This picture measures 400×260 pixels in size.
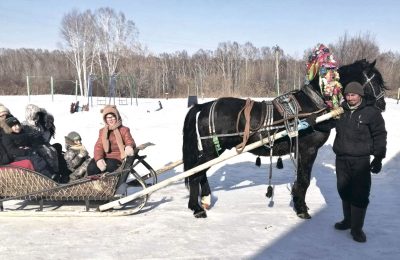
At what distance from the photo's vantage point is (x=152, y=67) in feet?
180

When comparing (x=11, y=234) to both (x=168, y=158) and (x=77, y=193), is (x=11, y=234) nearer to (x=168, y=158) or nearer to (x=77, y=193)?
(x=77, y=193)

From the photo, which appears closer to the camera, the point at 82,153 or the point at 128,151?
the point at 128,151

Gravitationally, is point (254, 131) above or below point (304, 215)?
above

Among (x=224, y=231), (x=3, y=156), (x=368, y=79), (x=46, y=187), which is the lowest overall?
(x=224, y=231)

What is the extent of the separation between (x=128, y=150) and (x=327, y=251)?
2.52 meters

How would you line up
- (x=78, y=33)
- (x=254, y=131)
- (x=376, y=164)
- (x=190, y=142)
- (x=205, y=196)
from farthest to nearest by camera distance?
(x=78, y=33) → (x=205, y=196) → (x=190, y=142) → (x=254, y=131) → (x=376, y=164)

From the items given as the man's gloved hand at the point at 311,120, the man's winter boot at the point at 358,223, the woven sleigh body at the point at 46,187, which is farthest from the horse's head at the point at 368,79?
the woven sleigh body at the point at 46,187

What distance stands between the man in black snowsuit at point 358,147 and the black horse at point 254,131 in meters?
0.64

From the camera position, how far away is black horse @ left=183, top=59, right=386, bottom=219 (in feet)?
15.3

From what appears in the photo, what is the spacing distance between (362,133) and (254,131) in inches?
49.0

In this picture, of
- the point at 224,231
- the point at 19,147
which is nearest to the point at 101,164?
the point at 19,147

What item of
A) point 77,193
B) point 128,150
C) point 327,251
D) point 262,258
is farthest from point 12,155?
point 327,251

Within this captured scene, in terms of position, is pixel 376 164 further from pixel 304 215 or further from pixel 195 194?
pixel 195 194

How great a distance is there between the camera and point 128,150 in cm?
470
